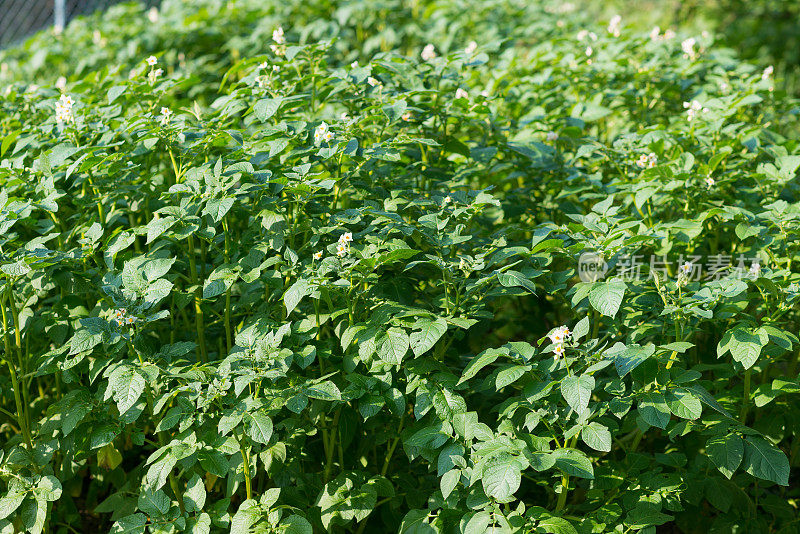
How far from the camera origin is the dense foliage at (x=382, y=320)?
1.73 meters

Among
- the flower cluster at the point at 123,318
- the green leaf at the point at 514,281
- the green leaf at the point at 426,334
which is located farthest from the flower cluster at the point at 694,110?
the flower cluster at the point at 123,318

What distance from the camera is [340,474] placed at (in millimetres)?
1877

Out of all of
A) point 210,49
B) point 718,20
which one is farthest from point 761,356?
point 718,20

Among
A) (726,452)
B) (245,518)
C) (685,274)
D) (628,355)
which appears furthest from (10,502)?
(685,274)

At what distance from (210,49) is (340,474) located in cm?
328

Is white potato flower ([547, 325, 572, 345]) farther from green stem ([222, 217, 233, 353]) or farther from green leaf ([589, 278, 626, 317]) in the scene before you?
green stem ([222, 217, 233, 353])

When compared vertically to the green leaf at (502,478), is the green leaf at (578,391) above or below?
above

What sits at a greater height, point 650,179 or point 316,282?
point 316,282

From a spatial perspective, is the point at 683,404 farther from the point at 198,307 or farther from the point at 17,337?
the point at 17,337

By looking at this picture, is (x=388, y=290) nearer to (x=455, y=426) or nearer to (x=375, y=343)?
(x=375, y=343)

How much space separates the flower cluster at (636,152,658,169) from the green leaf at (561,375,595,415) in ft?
3.42

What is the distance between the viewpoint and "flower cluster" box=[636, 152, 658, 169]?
2426mm

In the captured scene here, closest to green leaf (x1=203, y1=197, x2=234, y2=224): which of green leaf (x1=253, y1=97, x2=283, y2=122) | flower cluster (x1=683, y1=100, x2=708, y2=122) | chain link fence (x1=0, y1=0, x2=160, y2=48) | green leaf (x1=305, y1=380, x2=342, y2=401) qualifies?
green leaf (x1=253, y1=97, x2=283, y2=122)

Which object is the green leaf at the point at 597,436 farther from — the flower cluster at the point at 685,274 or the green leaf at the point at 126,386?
the green leaf at the point at 126,386
